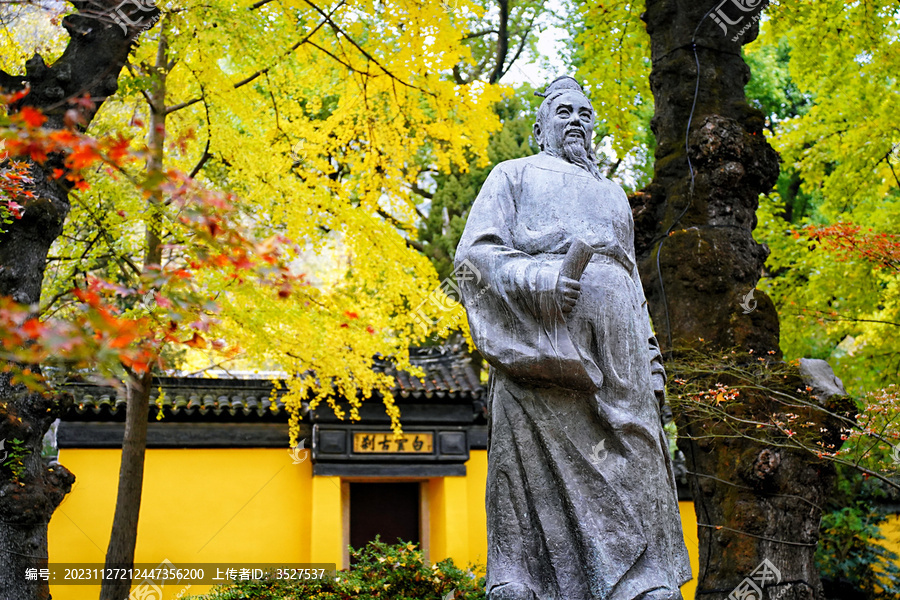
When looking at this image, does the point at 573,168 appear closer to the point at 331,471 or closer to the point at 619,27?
the point at 619,27

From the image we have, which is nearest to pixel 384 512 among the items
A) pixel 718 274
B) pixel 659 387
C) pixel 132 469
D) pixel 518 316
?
pixel 132 469

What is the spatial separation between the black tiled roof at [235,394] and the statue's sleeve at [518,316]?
9.16m

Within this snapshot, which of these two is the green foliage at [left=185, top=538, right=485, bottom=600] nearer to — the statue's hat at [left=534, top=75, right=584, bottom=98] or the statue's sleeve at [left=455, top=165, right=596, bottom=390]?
the statue's sleeve at [left=455, top=165, right=596, bottom=390]

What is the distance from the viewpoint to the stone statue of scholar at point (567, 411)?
309 cm

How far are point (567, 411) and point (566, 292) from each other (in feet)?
1.57

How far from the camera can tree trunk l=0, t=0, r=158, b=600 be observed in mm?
5848

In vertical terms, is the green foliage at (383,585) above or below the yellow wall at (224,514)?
→ below

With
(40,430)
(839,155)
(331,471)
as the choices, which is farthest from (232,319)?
(839,155)

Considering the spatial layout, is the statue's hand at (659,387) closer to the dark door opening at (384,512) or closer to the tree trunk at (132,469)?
the tree trunk at (132,469)

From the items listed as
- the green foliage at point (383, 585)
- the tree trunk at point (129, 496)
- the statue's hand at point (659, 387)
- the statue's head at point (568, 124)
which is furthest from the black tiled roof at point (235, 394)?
the statue's hand at point (659, 387)

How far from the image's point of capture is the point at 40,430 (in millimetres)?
6176

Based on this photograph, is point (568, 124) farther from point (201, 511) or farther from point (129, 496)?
point (201, 511)

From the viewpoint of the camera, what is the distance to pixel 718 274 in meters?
6.72

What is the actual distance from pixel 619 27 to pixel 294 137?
430 cm
